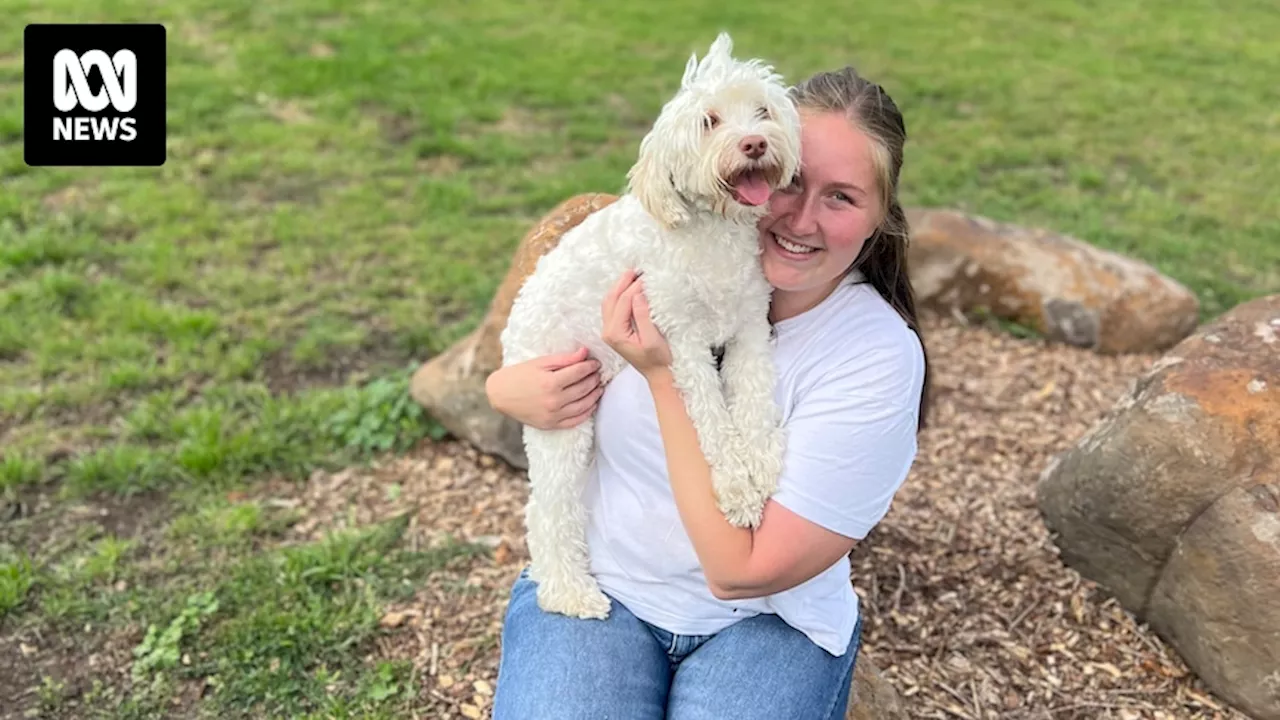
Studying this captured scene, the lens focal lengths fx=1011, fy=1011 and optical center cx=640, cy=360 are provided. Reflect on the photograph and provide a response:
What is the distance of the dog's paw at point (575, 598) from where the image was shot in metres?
2.60

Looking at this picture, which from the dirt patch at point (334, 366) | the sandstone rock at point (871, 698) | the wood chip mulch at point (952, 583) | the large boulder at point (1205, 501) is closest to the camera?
the sandstone rock at point (871, 698)

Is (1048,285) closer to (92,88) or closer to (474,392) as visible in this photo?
(474,392)

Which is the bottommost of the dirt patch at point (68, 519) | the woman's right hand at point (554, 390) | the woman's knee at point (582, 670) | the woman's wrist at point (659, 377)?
the dirt patch at point (68, 519)

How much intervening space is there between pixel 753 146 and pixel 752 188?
11 centimetres

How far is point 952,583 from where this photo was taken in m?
3.79

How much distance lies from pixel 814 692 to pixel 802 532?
0.45m

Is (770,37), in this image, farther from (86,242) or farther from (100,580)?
(100,580)

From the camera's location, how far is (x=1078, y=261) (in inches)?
225

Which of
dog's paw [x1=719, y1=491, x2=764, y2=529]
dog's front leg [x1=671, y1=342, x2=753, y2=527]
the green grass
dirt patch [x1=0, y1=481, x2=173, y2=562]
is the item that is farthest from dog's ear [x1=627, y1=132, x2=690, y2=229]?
dirt patch [x1=0, y1=481, x2=173, y2=562]

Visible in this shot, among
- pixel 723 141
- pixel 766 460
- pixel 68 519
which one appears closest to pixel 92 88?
pixel 68 519

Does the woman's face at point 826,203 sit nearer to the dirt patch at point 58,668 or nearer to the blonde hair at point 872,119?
the blonde hair at point 872,119

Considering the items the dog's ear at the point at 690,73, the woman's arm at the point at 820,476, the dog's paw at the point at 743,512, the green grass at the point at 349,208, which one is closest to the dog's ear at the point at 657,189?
the dog's ear at the point at 690,73

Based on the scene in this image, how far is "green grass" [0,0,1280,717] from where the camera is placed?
154 inches

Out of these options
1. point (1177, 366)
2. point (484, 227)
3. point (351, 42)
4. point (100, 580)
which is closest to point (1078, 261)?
point (1177, 366)
